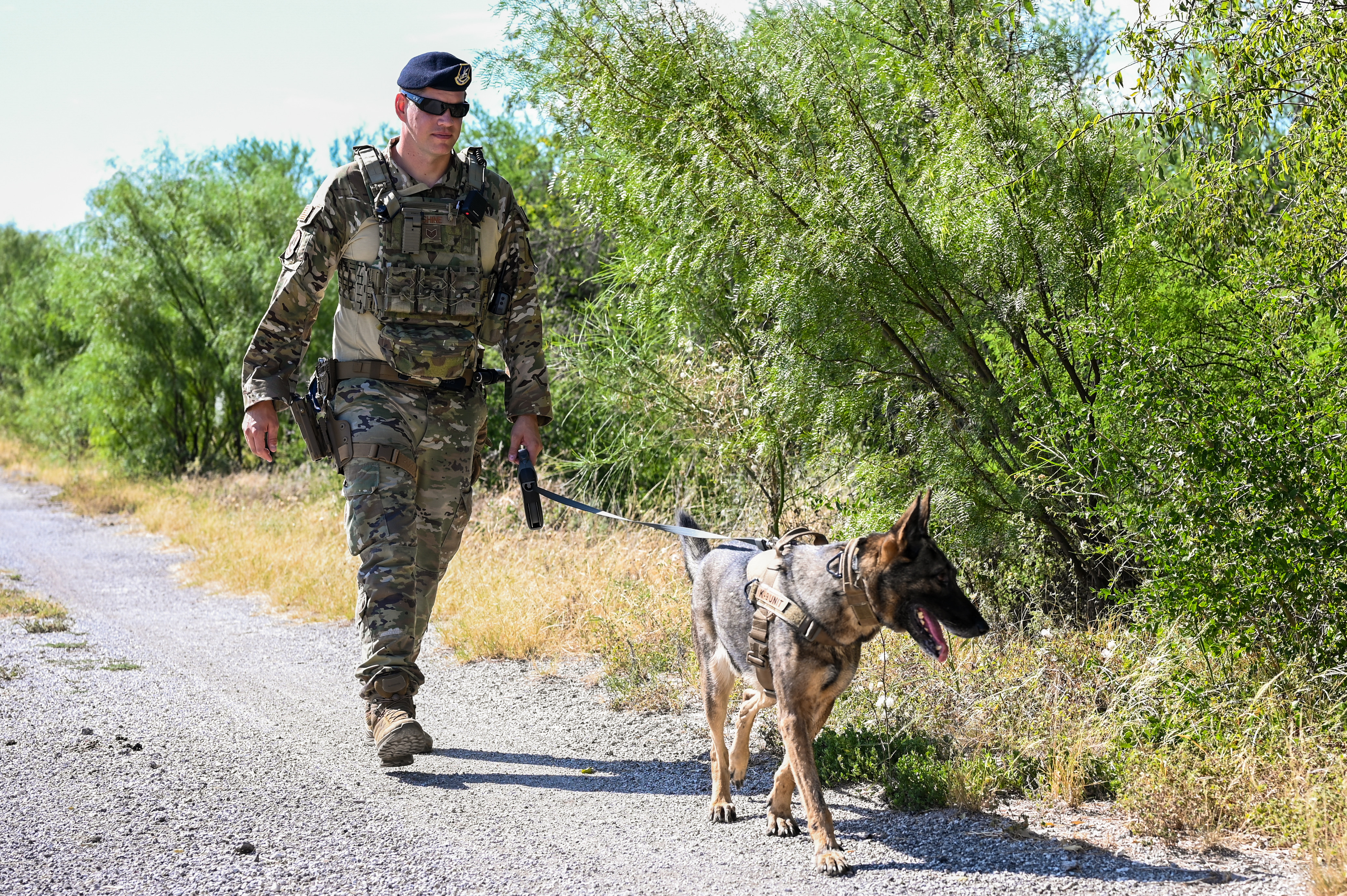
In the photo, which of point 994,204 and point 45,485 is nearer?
point 994,204

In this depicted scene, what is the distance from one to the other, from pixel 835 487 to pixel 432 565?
277 centimetres

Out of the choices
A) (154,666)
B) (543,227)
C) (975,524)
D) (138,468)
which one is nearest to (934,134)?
(975,524)

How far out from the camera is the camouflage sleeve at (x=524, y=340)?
509cm

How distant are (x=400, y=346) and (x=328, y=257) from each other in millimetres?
531

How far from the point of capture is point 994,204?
193 inches

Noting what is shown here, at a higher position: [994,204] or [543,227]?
[543,227]

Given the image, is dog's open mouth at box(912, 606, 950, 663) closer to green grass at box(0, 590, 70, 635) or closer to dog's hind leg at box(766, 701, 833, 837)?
dog's hind leg at box(766, 701, 833, 837)

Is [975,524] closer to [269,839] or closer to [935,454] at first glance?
[935,454]

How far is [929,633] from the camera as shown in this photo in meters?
3.50

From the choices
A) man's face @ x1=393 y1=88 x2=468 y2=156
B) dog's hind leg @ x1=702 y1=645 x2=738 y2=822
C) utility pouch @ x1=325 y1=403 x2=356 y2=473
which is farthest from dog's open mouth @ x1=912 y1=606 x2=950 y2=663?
man's face @ x1=393 y1=88 x2=468 y2=156

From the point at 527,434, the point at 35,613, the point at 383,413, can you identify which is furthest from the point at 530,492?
the point at 35,613

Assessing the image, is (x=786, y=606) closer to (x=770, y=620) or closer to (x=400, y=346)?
(x=770, y=620)

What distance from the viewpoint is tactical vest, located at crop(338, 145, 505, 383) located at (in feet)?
15.4

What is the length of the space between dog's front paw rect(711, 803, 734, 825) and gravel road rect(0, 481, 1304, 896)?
2.7 inches
